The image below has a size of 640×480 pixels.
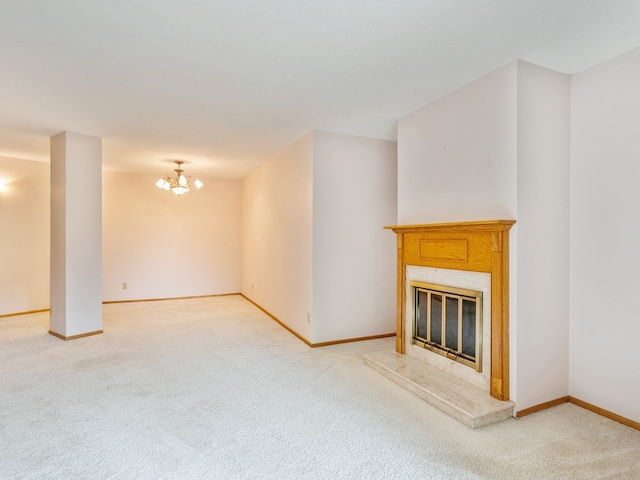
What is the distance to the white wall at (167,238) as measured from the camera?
649 cm

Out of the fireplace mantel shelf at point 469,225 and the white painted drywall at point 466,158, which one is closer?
the fireplace mantel shelf at point 469,225

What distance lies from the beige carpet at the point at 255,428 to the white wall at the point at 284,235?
0.99 meters

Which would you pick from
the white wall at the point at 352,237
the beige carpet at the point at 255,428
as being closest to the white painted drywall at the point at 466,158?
the beige carpet at the point at 255,428

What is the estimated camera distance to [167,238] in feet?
22.5

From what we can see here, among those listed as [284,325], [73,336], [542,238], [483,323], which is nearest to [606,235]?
[542,238]

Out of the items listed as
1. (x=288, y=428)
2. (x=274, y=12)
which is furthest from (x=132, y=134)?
(x=288, y=428)

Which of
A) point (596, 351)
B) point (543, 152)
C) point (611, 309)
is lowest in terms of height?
point (596, 351)

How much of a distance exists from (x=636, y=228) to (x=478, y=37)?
5.49 ft

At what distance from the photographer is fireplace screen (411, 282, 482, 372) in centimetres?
268

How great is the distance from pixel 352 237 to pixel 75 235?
11.4 ft

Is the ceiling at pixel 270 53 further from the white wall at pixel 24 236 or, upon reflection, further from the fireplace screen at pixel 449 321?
the white wall at pixel 24 236

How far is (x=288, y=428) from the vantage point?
7.45ft

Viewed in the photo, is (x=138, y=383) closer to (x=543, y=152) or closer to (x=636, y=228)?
(x=543, y=152)

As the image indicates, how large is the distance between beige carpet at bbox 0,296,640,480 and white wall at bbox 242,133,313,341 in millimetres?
987
